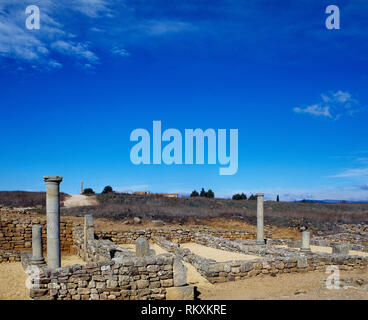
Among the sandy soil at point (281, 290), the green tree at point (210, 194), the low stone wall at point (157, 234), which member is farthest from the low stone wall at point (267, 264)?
the green tree at point (210, 194)

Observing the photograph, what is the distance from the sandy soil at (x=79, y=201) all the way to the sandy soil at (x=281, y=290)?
974 inches

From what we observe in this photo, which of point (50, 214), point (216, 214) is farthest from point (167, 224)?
point (50, 214)

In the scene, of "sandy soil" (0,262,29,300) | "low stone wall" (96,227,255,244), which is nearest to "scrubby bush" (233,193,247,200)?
"low stone wall" (96,227,255,244)

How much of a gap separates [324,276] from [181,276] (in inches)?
230

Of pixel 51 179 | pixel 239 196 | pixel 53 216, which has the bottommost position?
pixel 239 196

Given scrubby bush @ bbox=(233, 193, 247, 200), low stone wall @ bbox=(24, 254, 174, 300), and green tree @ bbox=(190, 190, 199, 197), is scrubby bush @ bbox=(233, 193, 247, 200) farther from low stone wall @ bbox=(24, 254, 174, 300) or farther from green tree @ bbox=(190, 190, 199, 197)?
low stone wall @ bbox=(24, 254, 174, 300)

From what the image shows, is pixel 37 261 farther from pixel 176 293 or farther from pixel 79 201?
pixel 79 201

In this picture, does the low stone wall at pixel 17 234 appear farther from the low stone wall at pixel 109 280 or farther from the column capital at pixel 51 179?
the low stone wall at pixel 109 280

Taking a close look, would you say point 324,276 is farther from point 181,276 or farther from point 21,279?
point 21,279

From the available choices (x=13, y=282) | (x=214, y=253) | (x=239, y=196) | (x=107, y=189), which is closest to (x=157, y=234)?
(x=214, y=253)

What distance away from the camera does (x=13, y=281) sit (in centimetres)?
1062

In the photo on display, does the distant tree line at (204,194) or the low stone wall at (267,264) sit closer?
the low stone wall at (267,264)

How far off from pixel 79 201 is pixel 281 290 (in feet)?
93.1

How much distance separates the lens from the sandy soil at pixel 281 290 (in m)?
8.71
